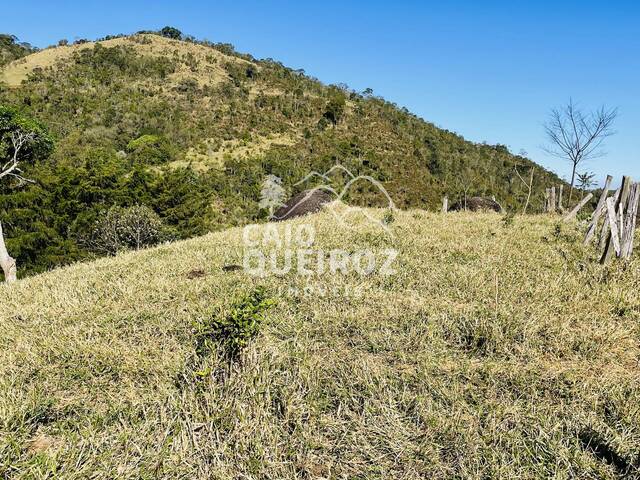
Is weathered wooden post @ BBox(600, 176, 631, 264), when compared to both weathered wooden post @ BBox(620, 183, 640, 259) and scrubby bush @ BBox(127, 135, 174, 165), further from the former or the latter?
scrubby bush @ BBox(127, 135, 174, 165)

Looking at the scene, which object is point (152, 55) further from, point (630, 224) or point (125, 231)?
point (630, 224)

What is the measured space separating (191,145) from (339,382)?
2109 inches

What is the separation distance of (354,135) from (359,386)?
210 ft

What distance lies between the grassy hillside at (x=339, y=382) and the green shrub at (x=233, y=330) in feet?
0.31

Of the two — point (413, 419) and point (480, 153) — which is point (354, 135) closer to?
point (480, 153)

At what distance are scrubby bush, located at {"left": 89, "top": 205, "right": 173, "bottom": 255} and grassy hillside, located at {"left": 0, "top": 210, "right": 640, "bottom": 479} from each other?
56.3ft

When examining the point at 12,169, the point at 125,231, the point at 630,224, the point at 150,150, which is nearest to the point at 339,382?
the point at 630,224

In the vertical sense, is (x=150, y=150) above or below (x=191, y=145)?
below

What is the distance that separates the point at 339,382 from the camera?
12.4 ft

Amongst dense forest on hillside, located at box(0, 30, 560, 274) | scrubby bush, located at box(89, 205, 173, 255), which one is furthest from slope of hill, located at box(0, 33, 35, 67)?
scrubby bush, located at box(89, 205, 173, 255)

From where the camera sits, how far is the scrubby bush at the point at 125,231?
22328 millimetres

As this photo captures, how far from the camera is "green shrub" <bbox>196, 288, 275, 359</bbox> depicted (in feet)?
12.2

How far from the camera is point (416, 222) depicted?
40.1 feet

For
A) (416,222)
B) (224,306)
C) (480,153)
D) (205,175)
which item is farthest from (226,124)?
(224,306)
